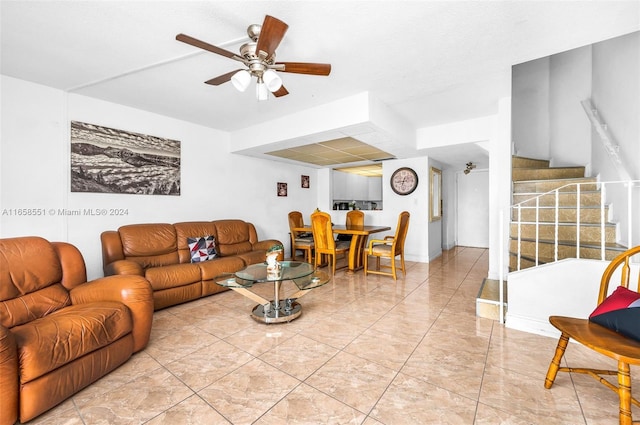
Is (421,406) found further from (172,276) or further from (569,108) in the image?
(569,108)

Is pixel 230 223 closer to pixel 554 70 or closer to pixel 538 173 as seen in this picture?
pixel 538 173

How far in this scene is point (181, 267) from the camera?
318 centimetres

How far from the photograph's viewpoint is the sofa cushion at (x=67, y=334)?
140 cm

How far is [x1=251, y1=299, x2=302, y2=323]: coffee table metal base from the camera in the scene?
102 inches

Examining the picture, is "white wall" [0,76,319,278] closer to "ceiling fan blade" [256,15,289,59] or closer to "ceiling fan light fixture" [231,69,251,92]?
"ceiling fan light fixture" [231,69,251,92]

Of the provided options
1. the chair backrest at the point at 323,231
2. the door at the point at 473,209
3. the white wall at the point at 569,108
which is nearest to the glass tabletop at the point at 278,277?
the chair backrest at the point at 323,231

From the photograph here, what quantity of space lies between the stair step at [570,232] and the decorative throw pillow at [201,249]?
3.72 metres

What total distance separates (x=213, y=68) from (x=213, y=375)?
8.56ft

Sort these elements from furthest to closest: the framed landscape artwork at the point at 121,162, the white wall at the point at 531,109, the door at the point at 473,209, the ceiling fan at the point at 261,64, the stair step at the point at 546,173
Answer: the door at the point at 473,209 → the white wall at the point at 531,109 → the stair step at the point at 546,173 → the framed landscape artwork at the point at 121,162 → the ceiling fan at the point at 261,64

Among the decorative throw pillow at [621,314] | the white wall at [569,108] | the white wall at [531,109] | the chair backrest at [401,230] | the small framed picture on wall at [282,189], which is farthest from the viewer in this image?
the small framed picture on wall at [282,189]

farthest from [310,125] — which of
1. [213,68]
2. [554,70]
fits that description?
[554,70]

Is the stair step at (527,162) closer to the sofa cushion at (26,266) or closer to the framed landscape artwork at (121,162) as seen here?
the framed landscape artwork at (121,162)

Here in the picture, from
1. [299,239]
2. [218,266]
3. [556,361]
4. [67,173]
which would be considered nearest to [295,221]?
[299,239]

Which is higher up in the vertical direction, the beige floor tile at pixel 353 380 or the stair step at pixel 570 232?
the stair step at pixel 570 232
